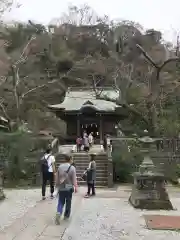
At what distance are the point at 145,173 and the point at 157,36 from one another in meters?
45.6

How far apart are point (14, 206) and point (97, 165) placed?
34.8ft

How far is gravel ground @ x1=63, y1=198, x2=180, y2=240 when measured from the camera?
7.82m

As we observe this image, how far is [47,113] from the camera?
41969 mm

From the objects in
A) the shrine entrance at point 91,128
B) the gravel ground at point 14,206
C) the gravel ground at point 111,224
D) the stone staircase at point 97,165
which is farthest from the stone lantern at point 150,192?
the shrine entrance at point 91,128

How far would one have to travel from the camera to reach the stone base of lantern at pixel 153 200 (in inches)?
443

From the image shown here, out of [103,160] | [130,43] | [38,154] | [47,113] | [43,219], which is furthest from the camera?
[130,43]

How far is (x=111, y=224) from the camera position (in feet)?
29.8

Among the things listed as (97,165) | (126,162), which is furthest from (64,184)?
(97,165)

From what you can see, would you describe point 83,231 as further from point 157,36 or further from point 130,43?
point 157,36

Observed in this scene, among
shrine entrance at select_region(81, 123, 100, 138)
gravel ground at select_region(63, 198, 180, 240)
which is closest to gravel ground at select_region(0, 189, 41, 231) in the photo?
gravel ground at select_region(63, 198, 180, 240)

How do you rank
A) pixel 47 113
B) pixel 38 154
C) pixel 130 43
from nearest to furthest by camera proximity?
pixel 38 154, pixel 47 113, pixel 130 43

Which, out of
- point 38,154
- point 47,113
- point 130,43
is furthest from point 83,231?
point 130,43

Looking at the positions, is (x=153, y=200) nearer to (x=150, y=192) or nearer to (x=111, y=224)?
(x=150, y=192)

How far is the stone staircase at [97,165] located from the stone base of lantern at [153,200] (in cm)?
814
